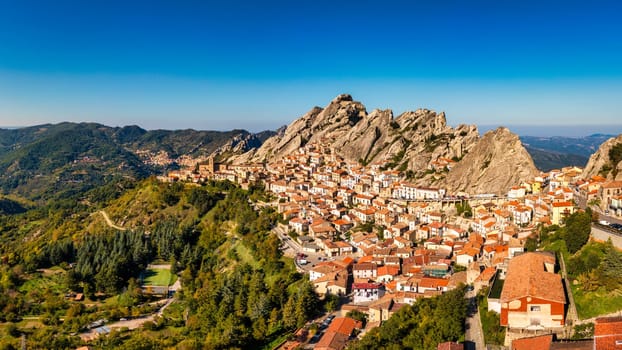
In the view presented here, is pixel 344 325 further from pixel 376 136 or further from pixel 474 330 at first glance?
pixel 376 136

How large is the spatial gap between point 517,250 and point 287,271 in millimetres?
19682

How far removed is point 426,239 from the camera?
45.5 meters

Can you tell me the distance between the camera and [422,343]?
24.0 m

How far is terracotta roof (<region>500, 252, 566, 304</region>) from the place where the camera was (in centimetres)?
2127

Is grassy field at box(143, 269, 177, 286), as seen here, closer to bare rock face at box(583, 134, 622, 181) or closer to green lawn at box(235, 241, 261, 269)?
green lawn at box(235, 241, 261, 269)

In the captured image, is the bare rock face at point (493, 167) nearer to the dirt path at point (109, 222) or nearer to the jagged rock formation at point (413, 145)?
the jagged rock formation at point (413, 145)

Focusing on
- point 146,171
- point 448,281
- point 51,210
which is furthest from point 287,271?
point 146,171

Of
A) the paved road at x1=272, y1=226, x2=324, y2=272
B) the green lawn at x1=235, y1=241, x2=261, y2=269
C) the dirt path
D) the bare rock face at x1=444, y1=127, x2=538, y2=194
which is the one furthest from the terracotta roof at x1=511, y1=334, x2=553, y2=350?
the dirt path

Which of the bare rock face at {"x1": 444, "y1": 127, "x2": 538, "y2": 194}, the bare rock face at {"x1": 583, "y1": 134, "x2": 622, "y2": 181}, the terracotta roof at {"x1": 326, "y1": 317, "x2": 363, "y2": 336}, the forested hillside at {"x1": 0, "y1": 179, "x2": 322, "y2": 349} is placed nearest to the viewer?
the terracotta roof at {"x1": 326, "y1": 317, "x2": 363, "y2": 336}

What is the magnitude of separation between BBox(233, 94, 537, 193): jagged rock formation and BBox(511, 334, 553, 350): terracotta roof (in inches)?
1419

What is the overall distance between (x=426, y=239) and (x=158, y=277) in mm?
32113

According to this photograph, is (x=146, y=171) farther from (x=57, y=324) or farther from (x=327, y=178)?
(x=57, y=324)

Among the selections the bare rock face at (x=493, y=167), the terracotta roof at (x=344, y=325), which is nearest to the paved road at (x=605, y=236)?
the terracotta roof at (x=344, y=325)

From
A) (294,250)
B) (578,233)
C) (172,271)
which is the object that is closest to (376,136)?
(294,250)
